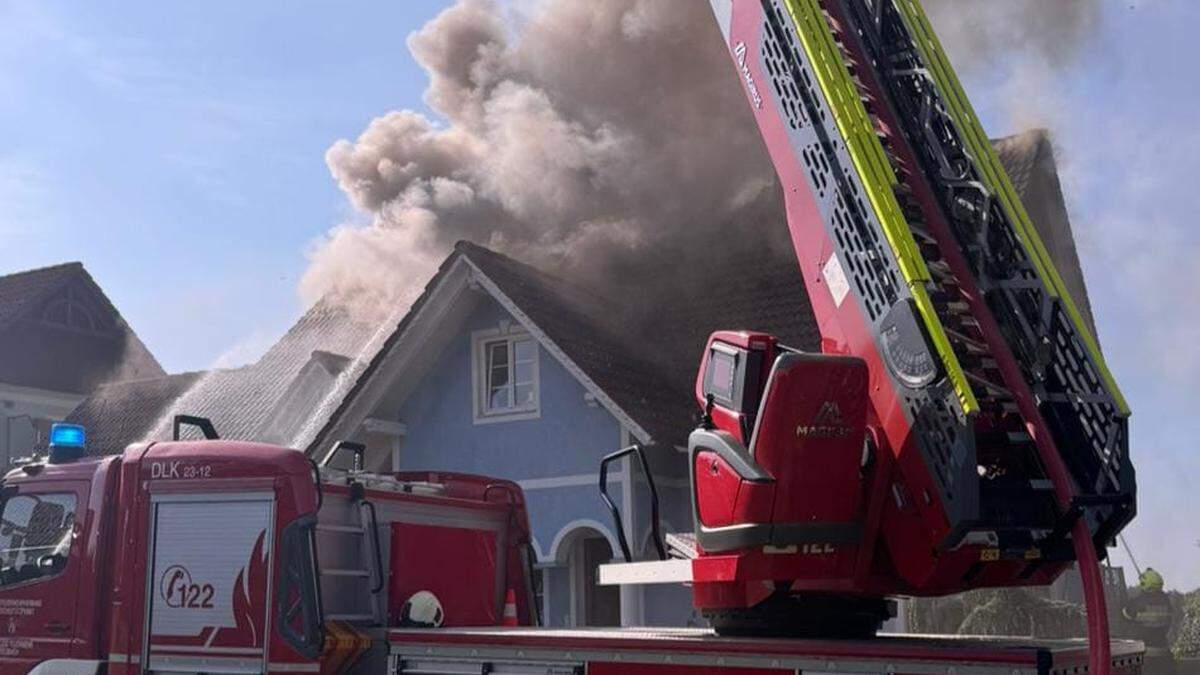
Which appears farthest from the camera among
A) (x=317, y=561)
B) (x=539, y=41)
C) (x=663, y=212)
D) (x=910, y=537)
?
(x=539, y=41)

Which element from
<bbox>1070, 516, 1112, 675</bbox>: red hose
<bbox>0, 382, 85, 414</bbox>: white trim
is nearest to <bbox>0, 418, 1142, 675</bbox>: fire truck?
<bbox>1070, 516, 1112, 675</bbox>: red hose

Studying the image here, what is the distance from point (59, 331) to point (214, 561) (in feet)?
109

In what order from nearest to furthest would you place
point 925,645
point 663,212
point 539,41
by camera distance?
point 925,645
point 663,212
point 539,41

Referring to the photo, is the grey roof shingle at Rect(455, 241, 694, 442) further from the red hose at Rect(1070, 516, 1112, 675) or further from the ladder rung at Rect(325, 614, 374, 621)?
the red hose at Rect(1070, 516, 1112, 675)

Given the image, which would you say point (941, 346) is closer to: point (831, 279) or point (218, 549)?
point (831, 279)

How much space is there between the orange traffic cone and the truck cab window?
258 centimetres

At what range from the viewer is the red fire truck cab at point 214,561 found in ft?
24.6

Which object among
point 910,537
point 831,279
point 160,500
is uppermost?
point 831,279

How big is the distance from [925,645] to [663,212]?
45.5ft

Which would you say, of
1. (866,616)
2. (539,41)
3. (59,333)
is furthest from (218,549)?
(59,333)

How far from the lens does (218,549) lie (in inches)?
302

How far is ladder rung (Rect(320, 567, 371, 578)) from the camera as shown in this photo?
26.1 feet

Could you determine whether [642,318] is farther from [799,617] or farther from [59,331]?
[59,331]

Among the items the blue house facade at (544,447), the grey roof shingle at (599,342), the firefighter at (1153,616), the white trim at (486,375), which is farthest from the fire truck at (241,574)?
the firefighter at (1153,616)
